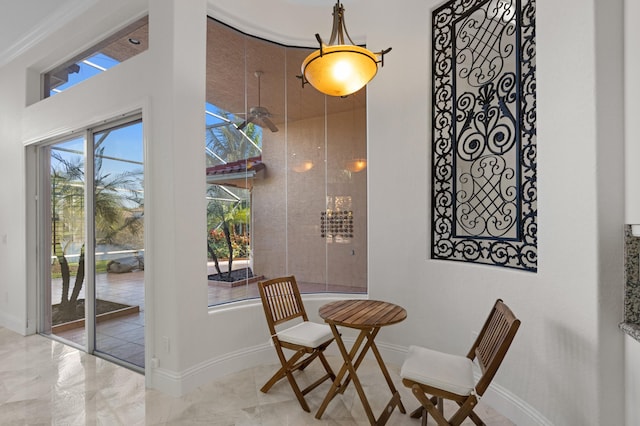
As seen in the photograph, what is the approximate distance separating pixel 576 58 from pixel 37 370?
190 inches

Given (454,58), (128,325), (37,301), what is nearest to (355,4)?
(454,58)

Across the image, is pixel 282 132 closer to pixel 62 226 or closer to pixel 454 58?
pixel 454 58

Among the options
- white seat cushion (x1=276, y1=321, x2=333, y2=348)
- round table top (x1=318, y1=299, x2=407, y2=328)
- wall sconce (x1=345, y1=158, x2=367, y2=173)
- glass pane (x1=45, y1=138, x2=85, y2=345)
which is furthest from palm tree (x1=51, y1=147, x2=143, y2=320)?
wall sconce (x1=345, y1=158, x2=367, y2=173)

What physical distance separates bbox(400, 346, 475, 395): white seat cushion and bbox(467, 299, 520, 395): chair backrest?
0.29 feet

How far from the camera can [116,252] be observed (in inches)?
125

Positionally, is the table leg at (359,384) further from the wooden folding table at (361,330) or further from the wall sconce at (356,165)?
the wall sconce at (356,165)

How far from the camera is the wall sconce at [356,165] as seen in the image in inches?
142

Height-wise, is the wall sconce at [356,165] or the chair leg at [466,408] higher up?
the wall sconce at [356,165]

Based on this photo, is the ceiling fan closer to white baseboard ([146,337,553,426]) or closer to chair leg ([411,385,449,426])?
white baseboard ([146,337,553,426])

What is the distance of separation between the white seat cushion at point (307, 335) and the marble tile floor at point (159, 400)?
0.46 meters

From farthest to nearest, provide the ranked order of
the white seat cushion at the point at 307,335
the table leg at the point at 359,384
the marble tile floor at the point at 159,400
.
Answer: the white seat cushion at the point at 307,335 < the marble tile floor at the point at 159,400 < the table leg at the point at 359,384

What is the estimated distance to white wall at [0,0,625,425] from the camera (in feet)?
5.53

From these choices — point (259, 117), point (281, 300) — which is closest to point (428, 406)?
point (281, 300)

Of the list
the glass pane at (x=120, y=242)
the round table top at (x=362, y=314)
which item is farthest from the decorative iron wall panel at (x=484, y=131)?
the glass pane at (x=120, y=242)
